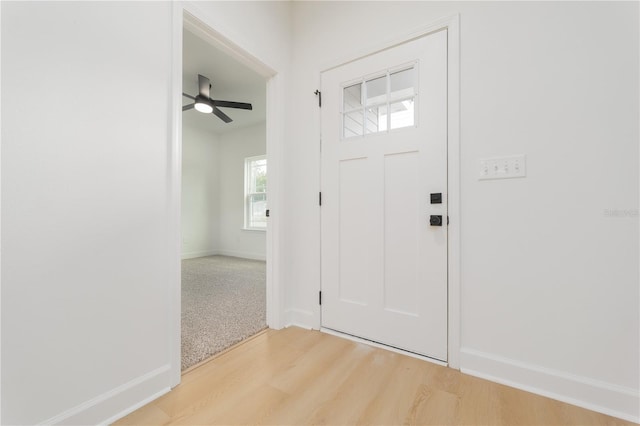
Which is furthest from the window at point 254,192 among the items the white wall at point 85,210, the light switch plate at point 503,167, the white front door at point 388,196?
the light switch plate at point 503,167

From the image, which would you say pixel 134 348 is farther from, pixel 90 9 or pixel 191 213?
pixel 191 213

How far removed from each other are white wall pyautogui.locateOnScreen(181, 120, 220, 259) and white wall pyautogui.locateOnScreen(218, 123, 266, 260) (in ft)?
0.44

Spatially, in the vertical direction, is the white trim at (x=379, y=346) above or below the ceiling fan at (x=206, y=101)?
below

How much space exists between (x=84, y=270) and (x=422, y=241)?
1727mm

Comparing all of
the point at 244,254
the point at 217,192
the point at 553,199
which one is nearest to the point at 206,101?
the point at 217,192

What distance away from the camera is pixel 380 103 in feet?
6.00

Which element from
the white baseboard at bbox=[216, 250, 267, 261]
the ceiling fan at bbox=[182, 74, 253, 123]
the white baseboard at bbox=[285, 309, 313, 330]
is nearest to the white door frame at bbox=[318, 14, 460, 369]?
the white baseboard at bbox=[285, 309, 313, 330]

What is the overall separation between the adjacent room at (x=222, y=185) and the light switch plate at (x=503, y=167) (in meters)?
2.07

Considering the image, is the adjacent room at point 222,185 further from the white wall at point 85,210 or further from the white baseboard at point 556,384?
the white baseboard at point 556,384

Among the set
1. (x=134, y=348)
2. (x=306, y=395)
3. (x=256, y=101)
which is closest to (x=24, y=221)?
(x=134, y=348)

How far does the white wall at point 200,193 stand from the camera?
5.30m

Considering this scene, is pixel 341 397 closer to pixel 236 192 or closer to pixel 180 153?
pixel 180 153

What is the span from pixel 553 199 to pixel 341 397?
1.47 metres

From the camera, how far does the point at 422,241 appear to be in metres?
1.66
